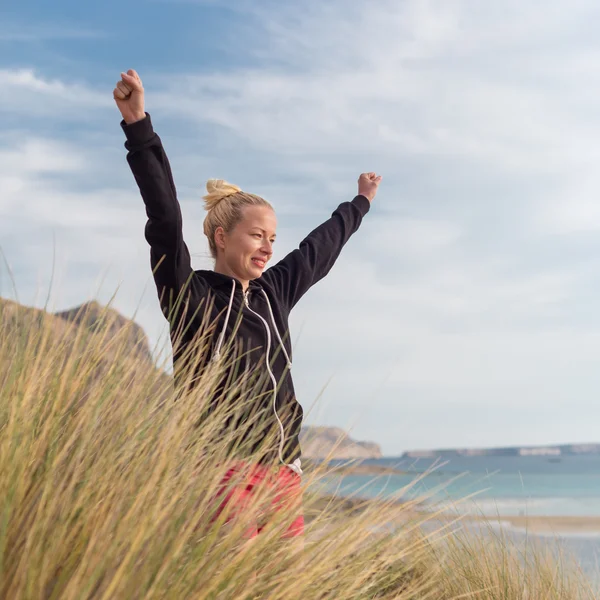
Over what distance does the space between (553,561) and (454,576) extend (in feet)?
2.03

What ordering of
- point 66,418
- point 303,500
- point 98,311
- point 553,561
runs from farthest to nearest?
point 553,561
point 98,311
point 303,500
point 66,418

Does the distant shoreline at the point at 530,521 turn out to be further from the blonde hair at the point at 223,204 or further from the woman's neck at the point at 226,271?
the blonde hair at the point at 223,204

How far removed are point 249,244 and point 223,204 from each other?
280 mm

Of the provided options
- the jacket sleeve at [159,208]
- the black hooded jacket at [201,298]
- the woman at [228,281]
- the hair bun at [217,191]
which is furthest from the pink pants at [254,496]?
the hair bun at [217,191]

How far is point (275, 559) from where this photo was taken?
6.05 ft

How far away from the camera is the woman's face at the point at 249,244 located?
114 inches

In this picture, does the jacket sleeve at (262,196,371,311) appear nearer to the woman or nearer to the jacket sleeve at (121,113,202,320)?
the woman

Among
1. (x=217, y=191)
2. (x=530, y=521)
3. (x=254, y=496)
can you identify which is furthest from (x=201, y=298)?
(x=530, y=521)

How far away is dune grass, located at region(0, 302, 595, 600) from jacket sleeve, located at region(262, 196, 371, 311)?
755 mm

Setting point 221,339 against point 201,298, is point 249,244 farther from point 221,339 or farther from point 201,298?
point 221,339

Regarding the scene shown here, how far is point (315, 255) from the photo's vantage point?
3.45 m

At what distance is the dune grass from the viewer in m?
1.41

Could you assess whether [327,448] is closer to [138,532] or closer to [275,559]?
[275,559]

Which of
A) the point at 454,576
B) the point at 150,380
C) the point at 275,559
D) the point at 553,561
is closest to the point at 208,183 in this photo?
the point at 150,380
